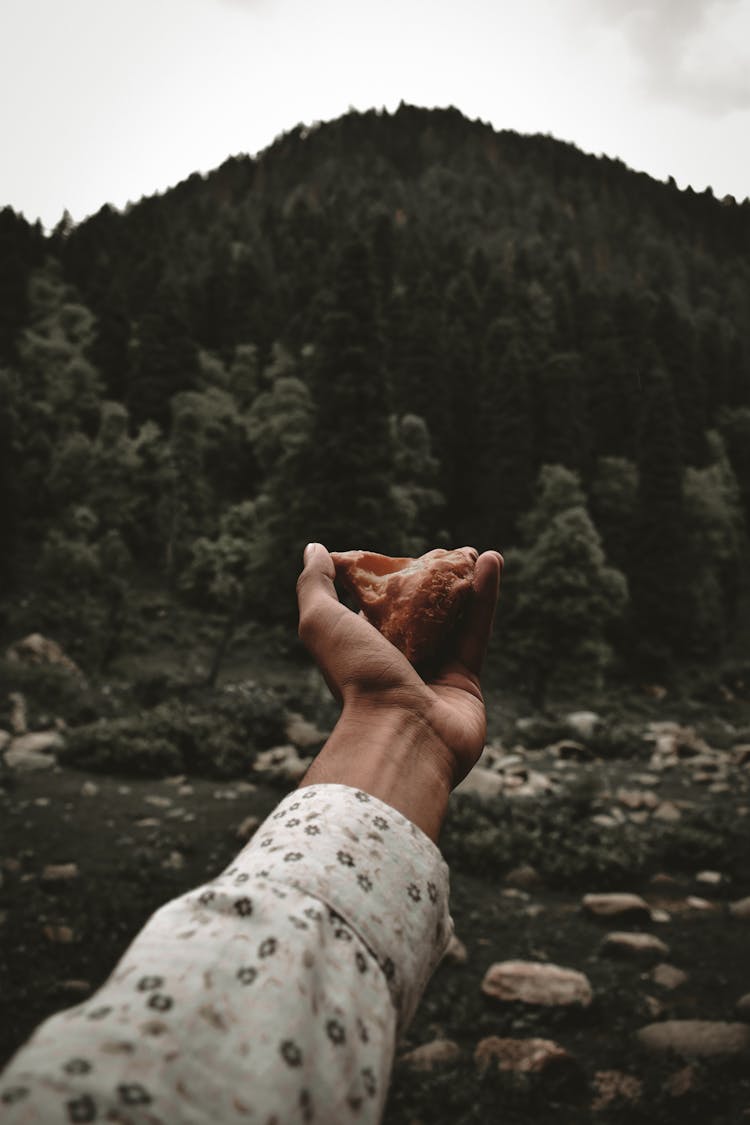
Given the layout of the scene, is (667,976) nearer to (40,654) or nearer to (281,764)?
(281,764)

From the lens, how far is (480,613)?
103 inches

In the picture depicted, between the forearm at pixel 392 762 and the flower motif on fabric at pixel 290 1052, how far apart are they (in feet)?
2.06

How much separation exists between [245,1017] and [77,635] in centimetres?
1966

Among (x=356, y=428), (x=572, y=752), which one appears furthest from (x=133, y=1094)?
(x=356, y=428)

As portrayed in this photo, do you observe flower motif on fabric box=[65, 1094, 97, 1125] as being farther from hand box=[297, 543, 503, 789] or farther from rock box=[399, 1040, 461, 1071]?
rock box=[399, 1040, 461, 1071]

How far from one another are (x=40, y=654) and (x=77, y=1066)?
17.7 meters

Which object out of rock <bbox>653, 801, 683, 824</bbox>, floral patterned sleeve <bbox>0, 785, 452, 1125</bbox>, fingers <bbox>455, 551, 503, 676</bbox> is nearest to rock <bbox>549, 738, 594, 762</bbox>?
rock <bbox>653, 801, 683, 824</bbox>

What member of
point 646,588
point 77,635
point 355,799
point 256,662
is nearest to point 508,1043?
point 355,799

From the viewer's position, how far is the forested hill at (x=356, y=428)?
67.5ft

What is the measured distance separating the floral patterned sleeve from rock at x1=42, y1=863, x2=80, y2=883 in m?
6.02

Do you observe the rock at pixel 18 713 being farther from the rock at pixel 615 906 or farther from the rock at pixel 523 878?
the rock at pixel 615 906

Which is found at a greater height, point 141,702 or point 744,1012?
point 744,1012

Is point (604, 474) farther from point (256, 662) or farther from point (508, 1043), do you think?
point (508, 1043)

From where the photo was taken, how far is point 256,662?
22344mm
